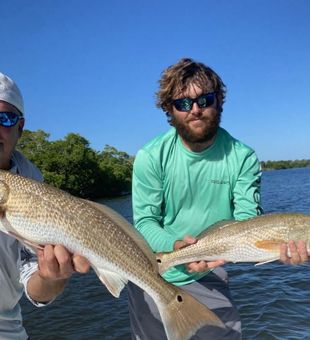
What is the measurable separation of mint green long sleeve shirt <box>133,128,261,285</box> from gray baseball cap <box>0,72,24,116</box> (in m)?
1.28

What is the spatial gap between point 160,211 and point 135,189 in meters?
0.34

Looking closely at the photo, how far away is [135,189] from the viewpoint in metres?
4.27

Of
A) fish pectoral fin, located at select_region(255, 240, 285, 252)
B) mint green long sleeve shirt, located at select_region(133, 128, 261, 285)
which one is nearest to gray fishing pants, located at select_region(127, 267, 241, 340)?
mint green long sleeve shirt, located at select_region(133, 128, 261, 285)

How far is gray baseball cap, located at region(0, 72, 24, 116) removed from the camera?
3258 mm

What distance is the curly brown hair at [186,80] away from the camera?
4.21 metres

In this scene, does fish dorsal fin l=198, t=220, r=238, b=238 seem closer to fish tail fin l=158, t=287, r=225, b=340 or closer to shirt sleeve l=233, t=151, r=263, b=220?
shirt sleeve l=233, t=151, r=263, b=220

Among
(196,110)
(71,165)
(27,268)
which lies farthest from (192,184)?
(71,165)

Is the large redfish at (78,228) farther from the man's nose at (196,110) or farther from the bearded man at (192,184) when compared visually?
the man's nose at (196,110)

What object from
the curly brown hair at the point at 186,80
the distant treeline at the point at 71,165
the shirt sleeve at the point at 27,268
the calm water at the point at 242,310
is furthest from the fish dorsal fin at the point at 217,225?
the distant treeline at the point at 71,165

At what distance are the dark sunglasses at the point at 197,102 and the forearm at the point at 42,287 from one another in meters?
1.95

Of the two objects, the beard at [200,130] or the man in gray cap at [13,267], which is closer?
the man in gray cap at [13,267]

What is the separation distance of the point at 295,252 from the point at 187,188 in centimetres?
120

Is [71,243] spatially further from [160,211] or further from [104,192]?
[104,192]

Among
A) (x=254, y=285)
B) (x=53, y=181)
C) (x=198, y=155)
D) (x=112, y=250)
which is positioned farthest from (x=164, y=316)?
(x=53, y=181)
